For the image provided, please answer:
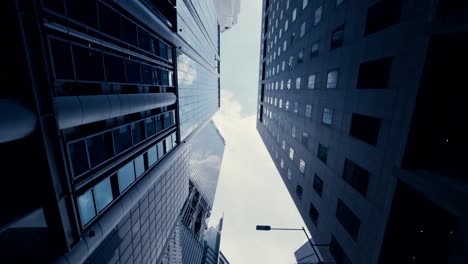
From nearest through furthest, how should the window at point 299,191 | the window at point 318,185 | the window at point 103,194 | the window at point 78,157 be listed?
the window at point 78,157 → the window at point 103,194 → the window at point 318,185 → the window at point 299,191

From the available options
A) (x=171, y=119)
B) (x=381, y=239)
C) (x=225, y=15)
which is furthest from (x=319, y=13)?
(x=225, y=15)

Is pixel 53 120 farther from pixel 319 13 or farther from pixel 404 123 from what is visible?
pixel 319 13

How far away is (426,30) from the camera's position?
894 centimetres

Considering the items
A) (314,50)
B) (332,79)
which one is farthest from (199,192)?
(332,79)

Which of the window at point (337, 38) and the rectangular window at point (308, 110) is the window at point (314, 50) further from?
the rectangular window at point (308, 110)

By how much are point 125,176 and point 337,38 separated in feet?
75.8

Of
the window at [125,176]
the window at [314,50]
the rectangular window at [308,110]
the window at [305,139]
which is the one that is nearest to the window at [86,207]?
the window at [125,176]

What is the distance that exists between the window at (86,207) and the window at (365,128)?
746 inches

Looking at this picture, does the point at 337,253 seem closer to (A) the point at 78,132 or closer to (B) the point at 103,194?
(B) the point at 103,194

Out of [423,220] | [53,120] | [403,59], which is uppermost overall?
[403,59]

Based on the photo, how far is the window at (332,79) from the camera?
17489mm

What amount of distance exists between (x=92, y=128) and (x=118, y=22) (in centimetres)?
944

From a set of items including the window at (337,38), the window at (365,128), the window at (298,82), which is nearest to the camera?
the window at (365,128)

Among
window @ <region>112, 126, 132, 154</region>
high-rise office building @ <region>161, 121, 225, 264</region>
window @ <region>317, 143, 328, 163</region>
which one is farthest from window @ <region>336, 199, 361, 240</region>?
high-rise office building @ <region>161, 121, 225, 264</region>
